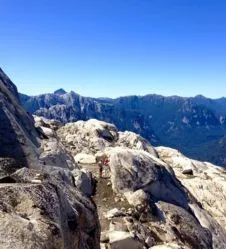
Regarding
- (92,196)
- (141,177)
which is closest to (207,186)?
(141,177)

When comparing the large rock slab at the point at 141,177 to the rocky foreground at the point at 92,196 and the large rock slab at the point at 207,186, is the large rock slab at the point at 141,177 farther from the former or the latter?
the large rock slab at the point at 207,186

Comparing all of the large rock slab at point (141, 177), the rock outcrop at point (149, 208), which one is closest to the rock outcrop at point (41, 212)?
the rock outcrop at point (149, 208)

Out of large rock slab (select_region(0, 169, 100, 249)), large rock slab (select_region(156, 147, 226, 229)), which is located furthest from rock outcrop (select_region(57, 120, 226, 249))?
large rock slab (select_region(0, 169, 100, 249))

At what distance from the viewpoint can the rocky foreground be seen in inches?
624

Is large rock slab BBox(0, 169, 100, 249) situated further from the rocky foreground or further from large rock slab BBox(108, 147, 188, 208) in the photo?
large rock slab BBox(108, 147, 188, 208)

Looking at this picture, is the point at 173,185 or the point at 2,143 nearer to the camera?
the point at 2,143

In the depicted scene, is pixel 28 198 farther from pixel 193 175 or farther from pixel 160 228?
pixel 193 175

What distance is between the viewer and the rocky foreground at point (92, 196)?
1585 centimetres

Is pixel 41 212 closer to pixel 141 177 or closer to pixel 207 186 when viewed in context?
pixel 141 177

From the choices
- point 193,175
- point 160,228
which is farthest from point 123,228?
point 193,175

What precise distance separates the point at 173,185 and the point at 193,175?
→ 19.3 metres

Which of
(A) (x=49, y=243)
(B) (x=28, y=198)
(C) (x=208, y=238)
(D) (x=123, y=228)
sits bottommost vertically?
(C) (x=208, y=238)

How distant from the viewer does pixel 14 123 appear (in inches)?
1297

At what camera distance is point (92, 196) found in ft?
137
